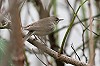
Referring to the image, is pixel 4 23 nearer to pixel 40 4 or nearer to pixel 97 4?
pixel 40 4

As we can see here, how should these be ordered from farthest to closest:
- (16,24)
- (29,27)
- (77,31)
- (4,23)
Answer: (77,31) < (29,27) < (4,23) < (16,24)

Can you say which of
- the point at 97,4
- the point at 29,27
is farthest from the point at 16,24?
Answer: the point at 97,4

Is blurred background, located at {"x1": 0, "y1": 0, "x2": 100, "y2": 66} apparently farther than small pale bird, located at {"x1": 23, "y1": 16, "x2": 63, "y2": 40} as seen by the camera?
Yes

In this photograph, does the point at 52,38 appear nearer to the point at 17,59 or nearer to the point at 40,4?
the point at 40,4

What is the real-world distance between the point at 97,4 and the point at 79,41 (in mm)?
749

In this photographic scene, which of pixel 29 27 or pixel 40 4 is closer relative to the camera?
pixel 29 27

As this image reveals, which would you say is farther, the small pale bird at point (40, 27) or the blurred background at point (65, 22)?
the blurred background at point (65, 22)

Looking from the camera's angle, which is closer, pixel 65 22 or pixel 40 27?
pixel 40 27

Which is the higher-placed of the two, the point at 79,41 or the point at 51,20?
the point at 51,20

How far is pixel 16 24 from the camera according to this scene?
0.45 m

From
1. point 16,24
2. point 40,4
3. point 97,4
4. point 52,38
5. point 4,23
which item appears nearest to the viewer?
point 16,24

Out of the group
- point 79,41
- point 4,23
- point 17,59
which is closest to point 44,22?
point 79,41

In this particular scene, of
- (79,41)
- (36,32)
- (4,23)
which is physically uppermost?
(4,23)

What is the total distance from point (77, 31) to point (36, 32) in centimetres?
135
